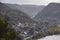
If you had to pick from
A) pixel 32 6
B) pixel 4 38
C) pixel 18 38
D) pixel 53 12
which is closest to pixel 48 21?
pixel 53 12

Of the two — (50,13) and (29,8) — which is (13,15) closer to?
(29,8)

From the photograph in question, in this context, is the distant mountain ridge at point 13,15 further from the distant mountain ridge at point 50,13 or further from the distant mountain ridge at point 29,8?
the distant mountain ridge at point 50,13

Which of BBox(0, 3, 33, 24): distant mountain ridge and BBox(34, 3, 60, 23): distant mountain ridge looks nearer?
BBox(0, 3, 33, 24): distant mountain ridge

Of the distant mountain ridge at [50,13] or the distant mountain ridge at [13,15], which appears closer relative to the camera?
the distant mountain ridge at [13,15]

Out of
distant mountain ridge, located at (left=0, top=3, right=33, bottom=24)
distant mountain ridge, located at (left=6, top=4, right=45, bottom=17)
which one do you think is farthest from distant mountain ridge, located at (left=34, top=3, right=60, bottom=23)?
distant mountain ridge, located at (left=0, top=3, right=33, bottom=24)

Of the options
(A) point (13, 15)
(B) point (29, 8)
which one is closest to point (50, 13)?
→ (B) point (29, 8)

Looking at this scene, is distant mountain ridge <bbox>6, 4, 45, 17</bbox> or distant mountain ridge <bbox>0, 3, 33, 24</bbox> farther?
distant mountain ridge <bbox>6, 4, 45, 17</bbox>

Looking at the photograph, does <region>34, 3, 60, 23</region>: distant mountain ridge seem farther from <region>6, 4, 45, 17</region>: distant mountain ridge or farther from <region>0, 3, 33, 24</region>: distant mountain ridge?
<region>0, 3, 33, 24</region>: distant mountain ridge

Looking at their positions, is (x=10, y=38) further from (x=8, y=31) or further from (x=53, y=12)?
(x=53, y=12)

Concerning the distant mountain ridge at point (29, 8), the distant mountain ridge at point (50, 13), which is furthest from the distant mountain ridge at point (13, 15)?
the distant mountain ridge at point (50, 13)
